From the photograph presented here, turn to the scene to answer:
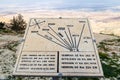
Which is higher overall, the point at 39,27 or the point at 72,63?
the point at 39,27

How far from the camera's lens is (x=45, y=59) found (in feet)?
38.5

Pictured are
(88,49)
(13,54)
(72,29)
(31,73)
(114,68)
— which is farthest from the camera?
(13,54)

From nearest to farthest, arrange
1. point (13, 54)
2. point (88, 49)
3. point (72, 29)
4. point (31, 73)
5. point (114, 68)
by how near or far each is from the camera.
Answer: point (31, 73) < point (88, 49) < point (72, 29) < point (114, 68) < point (13, 54)

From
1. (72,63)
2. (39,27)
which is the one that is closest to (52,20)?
(39,27)

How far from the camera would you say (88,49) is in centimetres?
1225

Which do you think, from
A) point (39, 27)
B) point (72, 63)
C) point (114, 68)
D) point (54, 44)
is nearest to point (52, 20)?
point (39, 27)

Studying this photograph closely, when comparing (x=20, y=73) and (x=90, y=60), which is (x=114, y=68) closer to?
(x=90, y=60)

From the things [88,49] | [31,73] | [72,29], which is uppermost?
[72,29]

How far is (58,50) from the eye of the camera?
39.8ft

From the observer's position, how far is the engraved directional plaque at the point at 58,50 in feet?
37.4

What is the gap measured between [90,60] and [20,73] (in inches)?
96.6

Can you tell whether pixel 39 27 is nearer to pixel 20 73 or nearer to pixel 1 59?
pixel 20 73

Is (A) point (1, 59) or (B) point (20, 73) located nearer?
(B) point (20, 73)

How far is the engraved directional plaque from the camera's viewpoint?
1139 cm
